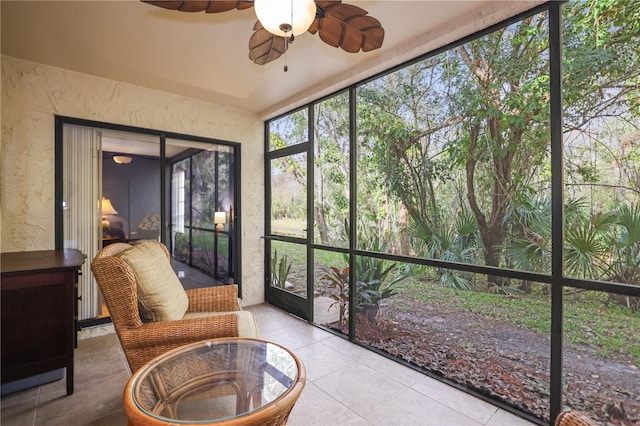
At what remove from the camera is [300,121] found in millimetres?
3617

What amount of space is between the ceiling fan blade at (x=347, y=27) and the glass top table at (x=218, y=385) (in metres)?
1.72

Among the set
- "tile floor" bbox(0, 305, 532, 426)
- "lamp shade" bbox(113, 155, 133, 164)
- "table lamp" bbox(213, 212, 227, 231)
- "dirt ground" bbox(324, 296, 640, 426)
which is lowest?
"tile floor" bbox(0, 305, 532, 426)

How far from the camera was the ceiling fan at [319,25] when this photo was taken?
1359 millimetres

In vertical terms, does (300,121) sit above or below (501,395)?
above

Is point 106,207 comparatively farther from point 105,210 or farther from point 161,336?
point 161,336

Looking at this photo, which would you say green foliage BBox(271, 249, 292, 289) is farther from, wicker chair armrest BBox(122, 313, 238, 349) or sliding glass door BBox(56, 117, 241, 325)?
wicker chair armrest BBox(122, 313, 238, 349)

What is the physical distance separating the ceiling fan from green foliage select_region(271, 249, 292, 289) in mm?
2568

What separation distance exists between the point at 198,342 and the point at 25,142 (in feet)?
8.33

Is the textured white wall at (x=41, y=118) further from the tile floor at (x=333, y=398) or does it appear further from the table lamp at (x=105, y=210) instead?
the tile floor at (x=333, y=398)

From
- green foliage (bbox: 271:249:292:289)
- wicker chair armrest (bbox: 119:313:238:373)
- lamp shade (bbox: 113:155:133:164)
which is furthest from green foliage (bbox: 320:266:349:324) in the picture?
lamp shade (bbox: 113:155:133:164)

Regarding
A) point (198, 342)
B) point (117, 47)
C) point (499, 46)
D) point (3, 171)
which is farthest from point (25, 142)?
point (499, 46)

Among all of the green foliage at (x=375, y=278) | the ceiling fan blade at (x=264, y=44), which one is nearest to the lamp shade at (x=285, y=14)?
the ceiling fan blade at (x=264, y=44)

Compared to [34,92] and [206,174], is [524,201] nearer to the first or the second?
[206,174]

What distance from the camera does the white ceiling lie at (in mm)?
1978
